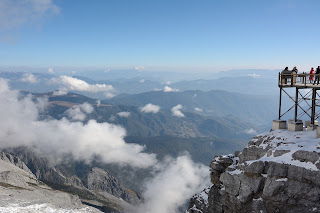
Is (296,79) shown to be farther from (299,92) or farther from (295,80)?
(299,92)

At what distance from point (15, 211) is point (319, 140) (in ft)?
340

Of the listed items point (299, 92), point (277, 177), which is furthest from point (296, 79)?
point (277, 177)

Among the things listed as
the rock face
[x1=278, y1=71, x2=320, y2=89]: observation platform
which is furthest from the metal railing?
the rock face

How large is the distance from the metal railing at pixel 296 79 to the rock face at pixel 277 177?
7.66m

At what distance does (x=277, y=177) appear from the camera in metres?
27.8

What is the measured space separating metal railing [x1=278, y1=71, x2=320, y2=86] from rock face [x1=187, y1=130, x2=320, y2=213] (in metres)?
7.66

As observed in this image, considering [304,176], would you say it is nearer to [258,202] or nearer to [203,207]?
[258,202]

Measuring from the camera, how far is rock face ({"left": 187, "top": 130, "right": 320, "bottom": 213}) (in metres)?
26.3

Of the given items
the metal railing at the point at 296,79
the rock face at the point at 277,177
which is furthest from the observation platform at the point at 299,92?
the rock face at the point at 277,177

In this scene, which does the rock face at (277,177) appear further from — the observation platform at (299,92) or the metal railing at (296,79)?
the metal railing at (296,79)

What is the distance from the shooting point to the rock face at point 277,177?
2634cm

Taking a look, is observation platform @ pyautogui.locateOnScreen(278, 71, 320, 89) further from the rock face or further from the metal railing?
the rock face

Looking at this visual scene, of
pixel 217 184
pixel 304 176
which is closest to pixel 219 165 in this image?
pixel 217 184

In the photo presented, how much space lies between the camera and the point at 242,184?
102 feet
